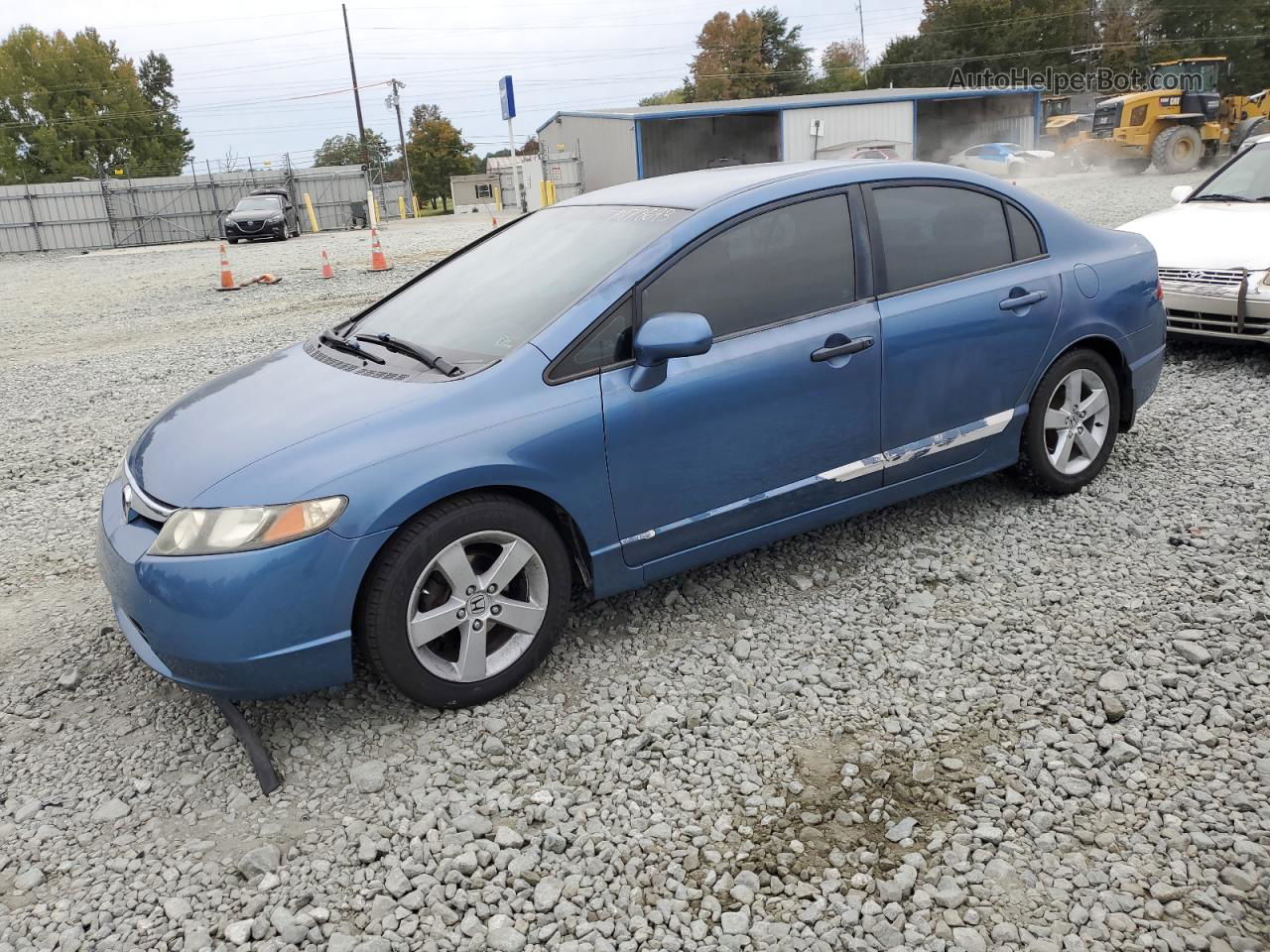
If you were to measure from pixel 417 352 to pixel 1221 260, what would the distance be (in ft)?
18.7

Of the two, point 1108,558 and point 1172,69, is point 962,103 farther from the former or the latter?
point 1108,558

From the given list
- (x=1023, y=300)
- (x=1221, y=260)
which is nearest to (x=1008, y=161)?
(x=1221, y=260)

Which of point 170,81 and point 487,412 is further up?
point 170,81

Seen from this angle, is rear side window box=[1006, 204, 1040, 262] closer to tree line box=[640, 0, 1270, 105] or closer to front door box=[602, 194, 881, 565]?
front door box=[602, 194, 881, 565]

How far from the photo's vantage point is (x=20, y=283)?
19.7 m

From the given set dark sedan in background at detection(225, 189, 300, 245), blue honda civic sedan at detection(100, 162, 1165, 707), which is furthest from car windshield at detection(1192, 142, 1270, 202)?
dark sedan in background at detection(225, 189, 300, 245)

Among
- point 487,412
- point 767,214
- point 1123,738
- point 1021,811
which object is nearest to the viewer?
point 1021,811

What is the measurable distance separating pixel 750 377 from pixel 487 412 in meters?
1.00

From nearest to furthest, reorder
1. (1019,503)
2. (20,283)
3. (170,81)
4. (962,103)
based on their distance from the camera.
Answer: (1019,503), (20,283), (962,103), (170,81)

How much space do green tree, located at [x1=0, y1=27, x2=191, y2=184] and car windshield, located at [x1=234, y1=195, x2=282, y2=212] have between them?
3926 centimetres

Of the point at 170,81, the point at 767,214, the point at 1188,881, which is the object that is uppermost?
the point at 170,81

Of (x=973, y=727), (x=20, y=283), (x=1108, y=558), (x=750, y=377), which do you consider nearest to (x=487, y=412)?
(x=750, y=377)

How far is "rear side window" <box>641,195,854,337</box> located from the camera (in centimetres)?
360

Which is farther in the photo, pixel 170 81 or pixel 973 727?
pixel 170 81
